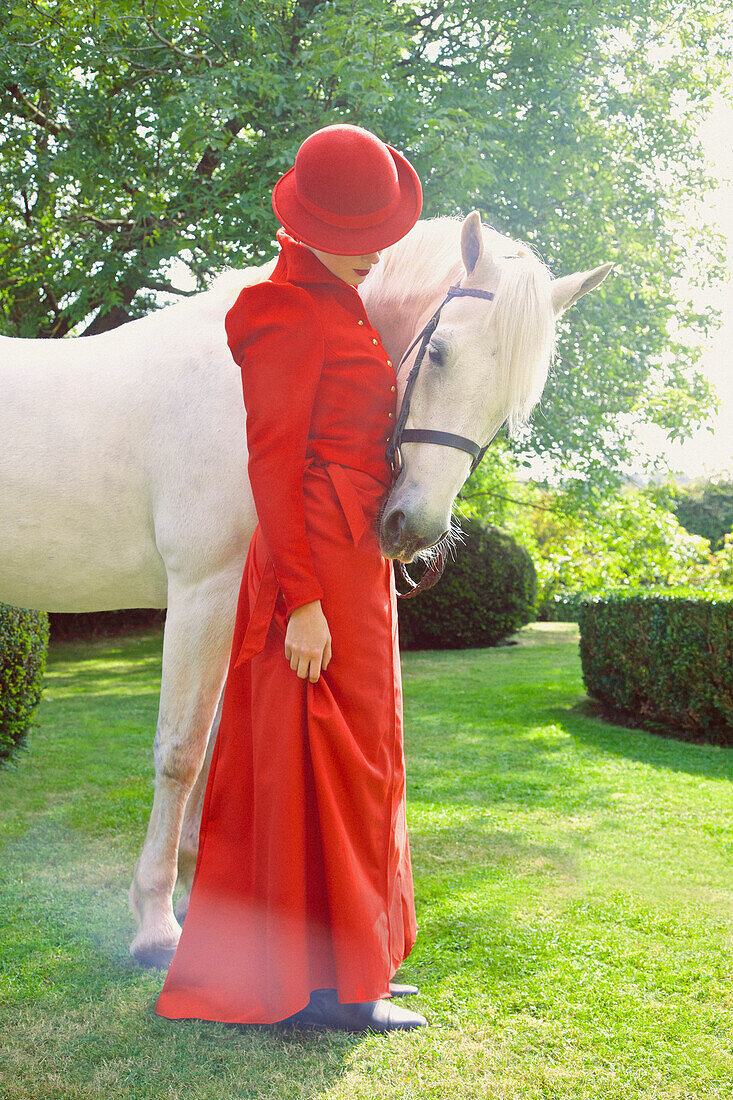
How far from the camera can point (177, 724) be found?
2334mm

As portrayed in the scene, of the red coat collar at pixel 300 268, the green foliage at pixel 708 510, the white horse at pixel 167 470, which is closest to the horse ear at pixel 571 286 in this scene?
the white horse at pixel 167 470

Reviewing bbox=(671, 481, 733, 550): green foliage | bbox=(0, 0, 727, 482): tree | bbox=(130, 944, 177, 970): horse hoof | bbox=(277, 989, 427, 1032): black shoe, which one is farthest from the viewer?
bbox=(671, 481, 733, 550): green foliage

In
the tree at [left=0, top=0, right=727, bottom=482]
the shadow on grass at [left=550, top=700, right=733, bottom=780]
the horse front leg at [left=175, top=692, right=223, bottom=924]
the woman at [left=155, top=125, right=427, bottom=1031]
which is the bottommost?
the shadow on grass at [left=550, top=700, right=733, bottom=780]

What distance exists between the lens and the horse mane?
1936 mm

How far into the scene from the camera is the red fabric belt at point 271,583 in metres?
A: 1.91

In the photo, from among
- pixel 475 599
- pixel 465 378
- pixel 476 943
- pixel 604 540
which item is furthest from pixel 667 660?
pixel 604 540

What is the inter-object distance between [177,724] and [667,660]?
16.3 ft

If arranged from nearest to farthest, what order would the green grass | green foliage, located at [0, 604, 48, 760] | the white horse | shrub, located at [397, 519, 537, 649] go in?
the green grass → the white horse → green foliage, located at [0, 604, 48, 760] → shrub, located at [397, 519, 537, 649]

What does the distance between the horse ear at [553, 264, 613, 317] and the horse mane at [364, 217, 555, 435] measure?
0.07 meters

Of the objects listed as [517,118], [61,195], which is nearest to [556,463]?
[517,118]

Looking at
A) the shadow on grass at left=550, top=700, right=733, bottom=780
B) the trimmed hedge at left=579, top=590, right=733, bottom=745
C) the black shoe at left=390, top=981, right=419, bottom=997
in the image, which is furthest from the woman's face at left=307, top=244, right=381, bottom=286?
the trimmed hedge at left=579, top=590, right=733, bottom=745

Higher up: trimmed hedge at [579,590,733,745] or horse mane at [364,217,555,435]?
horse mane at [364,217,555,435]

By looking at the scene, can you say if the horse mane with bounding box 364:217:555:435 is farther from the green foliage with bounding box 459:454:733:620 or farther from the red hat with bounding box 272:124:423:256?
the green foliage with bounding box 459:454:733:620

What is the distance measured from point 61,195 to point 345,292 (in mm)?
7994
